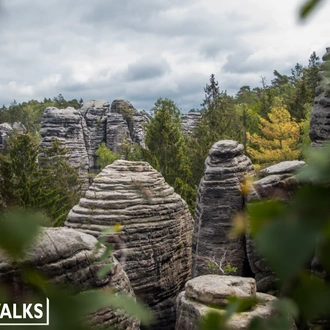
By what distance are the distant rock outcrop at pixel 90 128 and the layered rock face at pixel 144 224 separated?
61.7 feet

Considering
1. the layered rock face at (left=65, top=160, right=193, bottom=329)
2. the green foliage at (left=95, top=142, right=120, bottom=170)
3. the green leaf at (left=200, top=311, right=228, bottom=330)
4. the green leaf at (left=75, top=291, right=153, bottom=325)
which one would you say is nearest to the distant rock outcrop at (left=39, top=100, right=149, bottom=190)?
the green foliage at (left=95, top=142, right=120, bottom=170)

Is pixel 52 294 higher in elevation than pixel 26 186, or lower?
higher

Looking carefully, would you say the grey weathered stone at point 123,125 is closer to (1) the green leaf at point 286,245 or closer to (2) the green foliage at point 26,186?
(2) the green foliage at point 26,186

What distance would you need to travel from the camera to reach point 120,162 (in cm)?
1235

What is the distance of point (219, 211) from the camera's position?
11984 mm

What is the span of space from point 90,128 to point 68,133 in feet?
14.0

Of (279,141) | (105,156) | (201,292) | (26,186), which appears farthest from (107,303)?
(105,156)

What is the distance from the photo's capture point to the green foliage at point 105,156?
3361cm

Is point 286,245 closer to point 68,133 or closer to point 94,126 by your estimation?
point 68,133

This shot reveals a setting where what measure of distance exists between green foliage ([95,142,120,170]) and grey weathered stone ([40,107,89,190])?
3.65 ft

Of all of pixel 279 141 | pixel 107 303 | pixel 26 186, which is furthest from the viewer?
pixel 279 141

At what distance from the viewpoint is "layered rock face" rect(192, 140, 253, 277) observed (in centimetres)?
1166

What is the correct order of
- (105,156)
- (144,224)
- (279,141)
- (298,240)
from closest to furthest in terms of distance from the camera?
(298,240), (144,224), (279,141), (105,156)

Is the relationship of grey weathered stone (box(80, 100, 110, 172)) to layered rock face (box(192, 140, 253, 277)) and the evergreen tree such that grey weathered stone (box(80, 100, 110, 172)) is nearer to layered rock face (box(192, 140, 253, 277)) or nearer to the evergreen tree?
the evergreen tree
